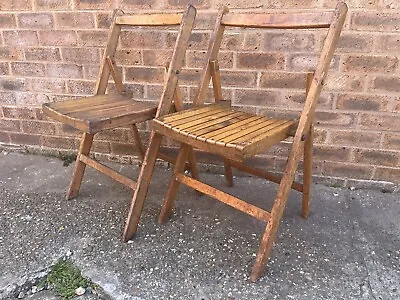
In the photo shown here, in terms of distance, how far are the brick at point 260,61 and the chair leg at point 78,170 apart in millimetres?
996

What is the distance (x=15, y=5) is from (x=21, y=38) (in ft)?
0.70

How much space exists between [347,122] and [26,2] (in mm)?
2184

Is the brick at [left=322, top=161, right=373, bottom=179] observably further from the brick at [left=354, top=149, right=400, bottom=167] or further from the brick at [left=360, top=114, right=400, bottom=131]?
the brick at [left=360, top=114, right=400, bottom=131]

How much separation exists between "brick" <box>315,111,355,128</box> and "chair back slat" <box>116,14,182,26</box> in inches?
40.3

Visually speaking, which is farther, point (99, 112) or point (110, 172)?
point (110, 172)

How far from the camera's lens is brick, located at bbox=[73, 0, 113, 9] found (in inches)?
101

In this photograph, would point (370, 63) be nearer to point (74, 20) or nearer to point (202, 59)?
point (202, 59)

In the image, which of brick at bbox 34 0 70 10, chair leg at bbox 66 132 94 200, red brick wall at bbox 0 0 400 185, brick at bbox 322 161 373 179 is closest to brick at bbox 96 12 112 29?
red brick wall at bbox 0 0 400 185

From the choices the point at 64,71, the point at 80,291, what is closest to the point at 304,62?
the point at 64,71

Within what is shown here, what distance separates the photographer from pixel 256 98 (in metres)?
2.53

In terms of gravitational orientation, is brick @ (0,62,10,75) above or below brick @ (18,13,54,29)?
below

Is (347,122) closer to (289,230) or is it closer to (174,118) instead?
(289,230)

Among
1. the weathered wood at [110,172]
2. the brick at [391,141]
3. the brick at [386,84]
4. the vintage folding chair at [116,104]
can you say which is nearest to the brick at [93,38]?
the vintage folding chair at [116,104]

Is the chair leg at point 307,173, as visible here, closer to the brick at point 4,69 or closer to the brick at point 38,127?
the brick at point 38,127
